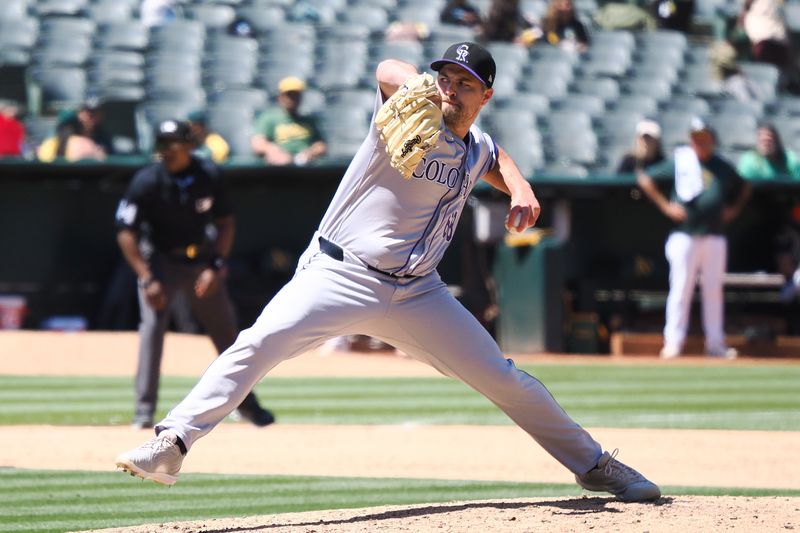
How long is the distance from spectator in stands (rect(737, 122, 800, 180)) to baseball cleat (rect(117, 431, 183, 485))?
10.5 metres

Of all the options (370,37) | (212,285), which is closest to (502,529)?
(212,285)

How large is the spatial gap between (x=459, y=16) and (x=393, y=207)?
13016 mm

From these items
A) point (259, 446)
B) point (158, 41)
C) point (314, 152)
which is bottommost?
point (259, 446)

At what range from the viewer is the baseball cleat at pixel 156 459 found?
15.9 ft

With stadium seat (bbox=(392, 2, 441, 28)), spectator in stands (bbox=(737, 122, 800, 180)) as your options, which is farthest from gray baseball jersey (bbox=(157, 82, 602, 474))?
stadium seat (bbox=(392, 2, 441, 28))

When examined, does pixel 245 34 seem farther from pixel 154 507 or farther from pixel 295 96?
pixel 154 507

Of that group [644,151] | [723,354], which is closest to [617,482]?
[723,354]

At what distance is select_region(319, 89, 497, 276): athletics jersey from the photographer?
5.09 m

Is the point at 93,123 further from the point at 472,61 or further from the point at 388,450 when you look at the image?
the point at 472,61

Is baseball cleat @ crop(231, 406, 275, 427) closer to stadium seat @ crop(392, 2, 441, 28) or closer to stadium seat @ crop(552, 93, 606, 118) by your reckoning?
stadium seat @ crop(552, 93, 606, 118)

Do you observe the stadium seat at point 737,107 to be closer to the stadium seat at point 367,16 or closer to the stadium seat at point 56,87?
the stadium seat at point 367,16

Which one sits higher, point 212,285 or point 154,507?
point 212,285

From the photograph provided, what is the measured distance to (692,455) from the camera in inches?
302

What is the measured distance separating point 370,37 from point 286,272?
3779mm
